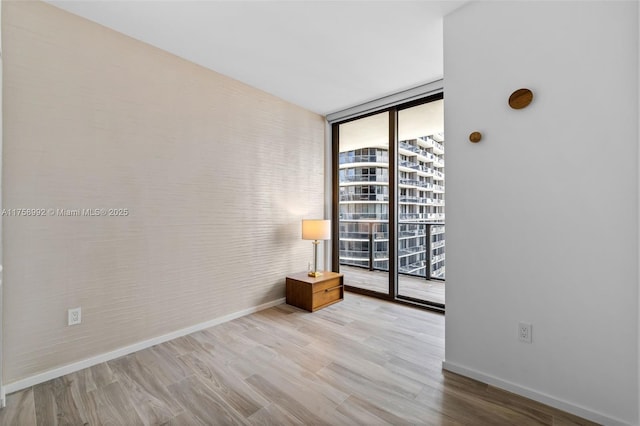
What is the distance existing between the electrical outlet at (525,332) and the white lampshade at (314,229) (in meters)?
2.12

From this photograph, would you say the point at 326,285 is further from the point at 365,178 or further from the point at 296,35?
the point at 296,35

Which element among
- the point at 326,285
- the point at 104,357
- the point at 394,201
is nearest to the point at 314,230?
the point at 326,285

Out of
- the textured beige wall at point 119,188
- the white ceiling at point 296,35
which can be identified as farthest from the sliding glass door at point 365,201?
the textured beige wall at point 119,188

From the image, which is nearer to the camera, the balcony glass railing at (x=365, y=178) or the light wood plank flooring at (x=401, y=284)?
the light wood plank flooring at (x=401, y=284)

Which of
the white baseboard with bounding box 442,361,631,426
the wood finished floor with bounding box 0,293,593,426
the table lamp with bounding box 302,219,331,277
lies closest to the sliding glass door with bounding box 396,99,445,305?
the table lamp with bounding box 302,219,331,277

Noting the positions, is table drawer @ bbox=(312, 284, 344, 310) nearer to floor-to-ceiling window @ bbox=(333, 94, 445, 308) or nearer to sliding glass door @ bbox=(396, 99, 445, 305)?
floor-to-ceiling window @ bbox=(333, 94, 445, 308)

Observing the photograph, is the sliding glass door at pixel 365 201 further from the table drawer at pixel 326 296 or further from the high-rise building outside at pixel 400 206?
the table drawer at pixel 326 296

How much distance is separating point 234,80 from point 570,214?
2998 mm

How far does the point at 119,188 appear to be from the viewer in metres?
2.26

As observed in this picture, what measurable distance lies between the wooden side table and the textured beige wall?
0.31 m

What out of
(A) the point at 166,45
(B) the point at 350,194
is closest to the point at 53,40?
(A) the point at 166,45

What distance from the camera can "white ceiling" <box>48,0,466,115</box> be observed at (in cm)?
202

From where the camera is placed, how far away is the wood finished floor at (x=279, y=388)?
1.60m

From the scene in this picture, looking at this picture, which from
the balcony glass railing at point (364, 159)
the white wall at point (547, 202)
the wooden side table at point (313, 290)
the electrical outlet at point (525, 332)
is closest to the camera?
the white wall at point (547, 202)
